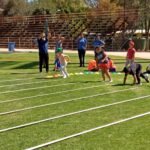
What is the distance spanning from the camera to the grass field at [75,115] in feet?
25.5

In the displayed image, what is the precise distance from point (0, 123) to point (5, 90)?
15.6 ft

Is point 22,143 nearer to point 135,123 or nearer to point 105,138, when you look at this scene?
point 105,138

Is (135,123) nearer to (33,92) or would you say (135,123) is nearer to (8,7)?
(33,92)

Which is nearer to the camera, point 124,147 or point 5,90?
point 124,147

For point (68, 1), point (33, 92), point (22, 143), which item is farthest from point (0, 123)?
point (68, 1)

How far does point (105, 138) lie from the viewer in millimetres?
7996

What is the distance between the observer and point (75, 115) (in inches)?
390

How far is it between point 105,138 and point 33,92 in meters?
5.79

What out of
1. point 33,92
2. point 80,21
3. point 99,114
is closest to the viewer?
point 99,114

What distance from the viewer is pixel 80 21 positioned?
2024 inches

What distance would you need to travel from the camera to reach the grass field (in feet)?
25.5

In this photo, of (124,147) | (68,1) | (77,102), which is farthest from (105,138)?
(68,1)

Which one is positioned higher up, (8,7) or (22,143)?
(8,7)

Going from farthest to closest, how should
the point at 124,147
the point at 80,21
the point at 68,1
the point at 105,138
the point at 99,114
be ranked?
the point at 68,1 < the point at 80,21 < the point at 99,114 < the point at 105,138 < the point at 124,147
